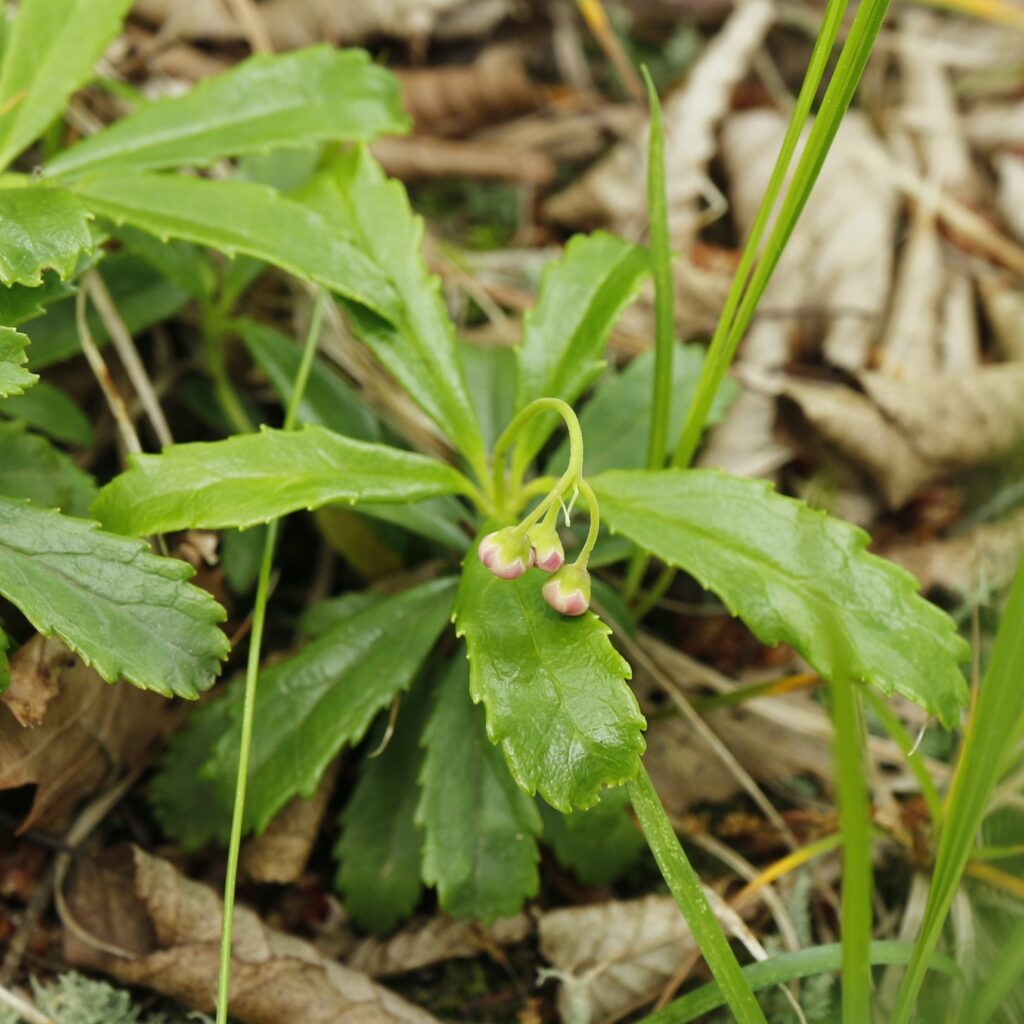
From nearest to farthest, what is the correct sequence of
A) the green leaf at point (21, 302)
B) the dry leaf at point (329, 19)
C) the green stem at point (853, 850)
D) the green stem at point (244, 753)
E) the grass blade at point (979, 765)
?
the green stem at point (853, 850)
the grass blade at point (979, 765)
the green stem at point (244, 753)
the green leaf at point (21, 302)
the dry leaf at point (329, 19)

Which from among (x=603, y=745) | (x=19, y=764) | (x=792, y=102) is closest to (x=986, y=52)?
(x=792, y=102)

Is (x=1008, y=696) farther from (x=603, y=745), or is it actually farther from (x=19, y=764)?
(x=19, y=764)

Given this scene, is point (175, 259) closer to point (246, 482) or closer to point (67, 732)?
point (246, 482)

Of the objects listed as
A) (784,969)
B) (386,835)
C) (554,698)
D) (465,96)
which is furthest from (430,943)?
(465,96)

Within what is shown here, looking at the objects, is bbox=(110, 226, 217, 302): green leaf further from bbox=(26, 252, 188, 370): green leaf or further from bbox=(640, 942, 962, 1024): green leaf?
bbox=(640, 942, 962, 1024): green leaf

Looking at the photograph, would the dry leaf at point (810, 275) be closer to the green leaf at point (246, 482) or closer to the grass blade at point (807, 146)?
the grass blade at point (807, 146)

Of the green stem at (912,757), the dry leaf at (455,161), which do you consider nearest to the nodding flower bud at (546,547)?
the green stem at (912,757)
